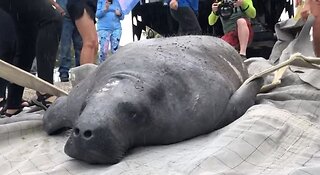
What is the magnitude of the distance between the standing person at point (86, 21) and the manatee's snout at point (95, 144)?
6.81ft

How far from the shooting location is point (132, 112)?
1.99 m

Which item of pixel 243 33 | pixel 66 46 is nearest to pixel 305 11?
pixel 243 33

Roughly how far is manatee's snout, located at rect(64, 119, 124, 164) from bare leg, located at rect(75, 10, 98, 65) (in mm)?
2100

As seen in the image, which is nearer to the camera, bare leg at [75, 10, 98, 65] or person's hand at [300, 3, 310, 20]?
person's hand at [300, 3, 310, 20]

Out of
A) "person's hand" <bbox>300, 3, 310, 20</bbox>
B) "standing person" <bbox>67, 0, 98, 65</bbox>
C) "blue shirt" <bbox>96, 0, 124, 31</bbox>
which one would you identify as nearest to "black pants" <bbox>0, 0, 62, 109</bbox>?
"standing person" <bbox>67, 0, 98, 65</bbox>

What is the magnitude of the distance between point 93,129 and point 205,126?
→ 46 centimetres

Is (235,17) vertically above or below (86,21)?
below

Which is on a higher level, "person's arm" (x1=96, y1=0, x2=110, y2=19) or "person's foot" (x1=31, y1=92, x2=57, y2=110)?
"person's arm" (x1=96, y1=0, x2=110, y2=19)

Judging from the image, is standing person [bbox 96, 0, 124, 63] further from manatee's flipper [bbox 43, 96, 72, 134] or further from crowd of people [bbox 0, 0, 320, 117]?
manatee's flipper [bbox 43, 96, 72, 134]

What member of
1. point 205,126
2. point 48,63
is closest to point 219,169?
point 205,126

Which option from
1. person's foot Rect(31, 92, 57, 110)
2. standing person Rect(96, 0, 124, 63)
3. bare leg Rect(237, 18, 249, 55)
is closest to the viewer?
person's foot Rect(31, 92, 57, 110)

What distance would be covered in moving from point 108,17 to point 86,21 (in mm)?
1842

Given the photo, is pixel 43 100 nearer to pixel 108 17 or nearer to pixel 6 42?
pixel 6 42

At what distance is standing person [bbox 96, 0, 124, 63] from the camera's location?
18.8ft
